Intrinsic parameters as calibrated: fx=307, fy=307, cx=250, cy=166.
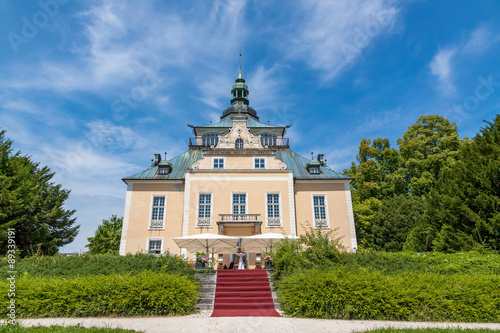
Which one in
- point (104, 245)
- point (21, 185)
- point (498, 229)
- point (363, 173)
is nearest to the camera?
point (498, 229)

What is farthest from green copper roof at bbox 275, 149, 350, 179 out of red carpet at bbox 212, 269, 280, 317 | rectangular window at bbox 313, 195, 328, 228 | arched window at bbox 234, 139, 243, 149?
red carpet at bbox 212, 269, 280, 317

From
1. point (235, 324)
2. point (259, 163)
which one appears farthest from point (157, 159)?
point (235, 324)

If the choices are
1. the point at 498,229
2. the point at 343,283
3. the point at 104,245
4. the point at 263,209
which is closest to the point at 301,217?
the point at 263,209

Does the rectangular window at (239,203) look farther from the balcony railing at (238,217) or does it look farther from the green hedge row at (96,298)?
the green hedge row at (96,298)

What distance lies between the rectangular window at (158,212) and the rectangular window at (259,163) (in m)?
8.23

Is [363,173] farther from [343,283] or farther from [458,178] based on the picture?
[343,283]

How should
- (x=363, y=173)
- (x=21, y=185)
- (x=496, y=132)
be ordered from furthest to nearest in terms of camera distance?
(x=363, y=173)
(x=21, y=185)
(x=496, y=132)

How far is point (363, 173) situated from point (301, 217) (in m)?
13.9

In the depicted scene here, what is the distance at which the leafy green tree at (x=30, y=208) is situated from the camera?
68.4 feet

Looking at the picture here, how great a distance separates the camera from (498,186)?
16078mm

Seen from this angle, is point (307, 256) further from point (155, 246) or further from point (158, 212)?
point (158, 212)

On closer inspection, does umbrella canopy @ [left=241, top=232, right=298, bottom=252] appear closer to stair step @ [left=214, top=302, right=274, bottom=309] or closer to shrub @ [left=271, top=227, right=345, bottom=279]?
shrub @ [left=271, top=227, right=345, bottom=279]

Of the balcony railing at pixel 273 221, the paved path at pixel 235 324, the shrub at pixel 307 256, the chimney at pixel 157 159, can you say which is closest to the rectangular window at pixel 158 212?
the chimney at pixel 157 159

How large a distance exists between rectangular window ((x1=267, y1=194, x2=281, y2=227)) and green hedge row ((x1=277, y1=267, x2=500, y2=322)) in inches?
539
